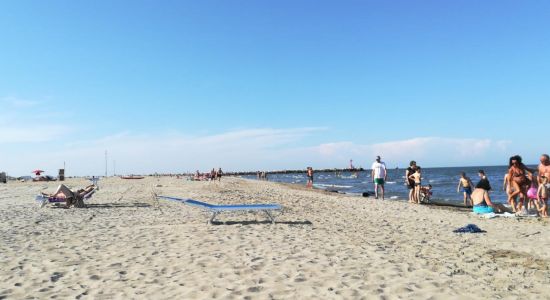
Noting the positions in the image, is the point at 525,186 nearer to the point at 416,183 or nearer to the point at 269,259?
the point at 416,183

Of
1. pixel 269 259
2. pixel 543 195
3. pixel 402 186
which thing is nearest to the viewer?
pixel 269 259

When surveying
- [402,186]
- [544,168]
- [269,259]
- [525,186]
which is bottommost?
[402,186]

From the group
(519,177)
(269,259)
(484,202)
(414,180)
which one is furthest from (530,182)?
(269,259)

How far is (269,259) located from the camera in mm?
6172

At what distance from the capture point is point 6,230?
895 centimetres

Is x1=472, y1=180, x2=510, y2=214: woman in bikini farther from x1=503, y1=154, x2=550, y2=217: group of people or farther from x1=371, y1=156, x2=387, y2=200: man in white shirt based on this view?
x1=371, y1=156, x2=387, y2=200: man in white shirt

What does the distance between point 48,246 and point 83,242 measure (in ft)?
1.88

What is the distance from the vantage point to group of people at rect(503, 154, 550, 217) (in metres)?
11.2

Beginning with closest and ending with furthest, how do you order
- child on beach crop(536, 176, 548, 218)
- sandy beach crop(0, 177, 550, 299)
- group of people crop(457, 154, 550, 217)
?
sandy beach crop(0, 177, 550, 299) → child on beach crop(536, 176, 548, 218) → group of people crop(457, 154, 550, 217)

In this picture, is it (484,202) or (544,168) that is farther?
(484,202)

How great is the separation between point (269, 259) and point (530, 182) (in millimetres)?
9356

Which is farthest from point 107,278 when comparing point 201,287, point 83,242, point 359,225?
point 359,225

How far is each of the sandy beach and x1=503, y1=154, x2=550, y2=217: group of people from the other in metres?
1.07

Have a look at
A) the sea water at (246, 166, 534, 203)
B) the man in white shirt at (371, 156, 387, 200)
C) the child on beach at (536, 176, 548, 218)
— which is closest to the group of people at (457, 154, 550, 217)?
the child on beach at (536, 176, 548, 218)
